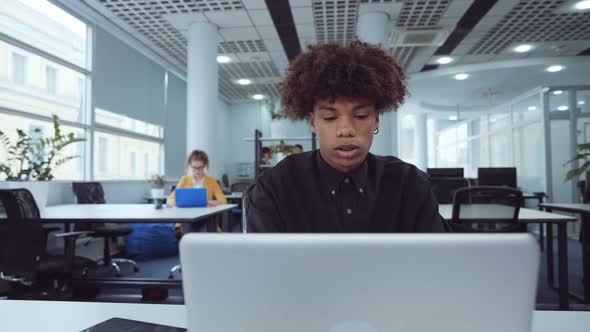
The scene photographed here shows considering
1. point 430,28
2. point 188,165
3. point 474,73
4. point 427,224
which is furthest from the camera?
point 474,73

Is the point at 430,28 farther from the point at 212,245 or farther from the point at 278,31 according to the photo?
the point at 212,245

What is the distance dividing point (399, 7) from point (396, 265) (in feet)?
16.9

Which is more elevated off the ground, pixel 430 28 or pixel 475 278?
pixel 430 28

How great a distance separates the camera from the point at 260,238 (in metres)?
0.35

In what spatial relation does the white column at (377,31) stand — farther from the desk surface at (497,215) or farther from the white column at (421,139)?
the white column at (421,139)

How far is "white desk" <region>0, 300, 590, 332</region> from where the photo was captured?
740mm

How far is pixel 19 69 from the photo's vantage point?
402cm

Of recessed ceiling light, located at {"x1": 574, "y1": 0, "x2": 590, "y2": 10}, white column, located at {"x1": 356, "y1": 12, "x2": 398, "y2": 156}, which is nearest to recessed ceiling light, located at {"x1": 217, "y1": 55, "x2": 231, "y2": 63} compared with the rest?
white column, located at {"x1": 356, "y1": 12, "x2": 398, "y2": 156}

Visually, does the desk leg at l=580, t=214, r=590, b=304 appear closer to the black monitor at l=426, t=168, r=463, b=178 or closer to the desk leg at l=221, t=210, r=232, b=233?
the black monitor at l=426, t=168, r=463, b=178

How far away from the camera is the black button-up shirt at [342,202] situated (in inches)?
38.6

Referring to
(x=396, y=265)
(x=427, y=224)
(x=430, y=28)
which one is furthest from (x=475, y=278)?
(x=430, y=28)

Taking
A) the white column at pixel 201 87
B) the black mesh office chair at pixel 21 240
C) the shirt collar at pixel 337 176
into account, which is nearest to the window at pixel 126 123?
the white column at pixel 201 87

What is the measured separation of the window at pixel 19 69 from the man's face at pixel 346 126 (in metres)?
4.27

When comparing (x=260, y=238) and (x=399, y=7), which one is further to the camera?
(x=399, y=7)
